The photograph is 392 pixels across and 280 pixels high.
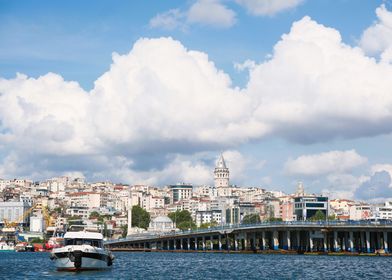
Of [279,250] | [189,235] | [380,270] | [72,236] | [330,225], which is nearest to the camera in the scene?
[72,236]

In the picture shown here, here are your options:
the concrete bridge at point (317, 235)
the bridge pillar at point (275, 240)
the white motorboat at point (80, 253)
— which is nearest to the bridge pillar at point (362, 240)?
the concrete bridge at point (317, 235)

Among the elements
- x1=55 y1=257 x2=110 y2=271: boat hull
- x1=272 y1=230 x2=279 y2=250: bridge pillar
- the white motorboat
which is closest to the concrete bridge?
x1=272 y1=230 x2=279 y2=250: bridge pillar

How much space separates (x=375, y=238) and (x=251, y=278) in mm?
77916

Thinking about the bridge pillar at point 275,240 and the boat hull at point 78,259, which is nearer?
the boat hull at point 78,259

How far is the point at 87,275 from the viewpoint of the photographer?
73.8 metres

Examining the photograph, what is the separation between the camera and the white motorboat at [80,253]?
254ft

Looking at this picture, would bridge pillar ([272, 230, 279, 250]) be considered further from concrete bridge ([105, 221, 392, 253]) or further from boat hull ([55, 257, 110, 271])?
boat hull ([55, 257, 110, 271])

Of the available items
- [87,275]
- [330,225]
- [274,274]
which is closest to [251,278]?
[274,274]

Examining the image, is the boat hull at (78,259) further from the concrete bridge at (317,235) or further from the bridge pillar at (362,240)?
the bridge pillar at (362,240)

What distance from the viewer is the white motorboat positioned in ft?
254

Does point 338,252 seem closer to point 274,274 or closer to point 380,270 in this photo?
point 380,270

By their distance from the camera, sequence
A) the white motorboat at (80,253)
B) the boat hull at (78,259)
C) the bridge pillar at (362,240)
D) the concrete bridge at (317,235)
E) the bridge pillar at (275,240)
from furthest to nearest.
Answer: the bridge pillar at (275,240)
the bridge pillar at (362,240)
the concrete bridge at (317,235)
the white motorboat at (80,253)
the boat hull at (78,259)

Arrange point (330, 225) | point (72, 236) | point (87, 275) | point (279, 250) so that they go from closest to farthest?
point (87, 275) < point (72, 236) < point (330, 225) < point (279, 250)

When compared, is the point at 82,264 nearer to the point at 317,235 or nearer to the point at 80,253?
the point at 80,253
